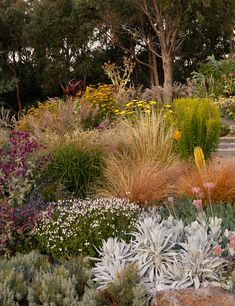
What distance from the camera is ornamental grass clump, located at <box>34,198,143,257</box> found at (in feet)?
15.0

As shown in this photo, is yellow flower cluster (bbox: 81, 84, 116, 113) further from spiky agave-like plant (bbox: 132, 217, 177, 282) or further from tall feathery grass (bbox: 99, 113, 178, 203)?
spiky agave-like plant (bbox: 132, 217, 177, 282)

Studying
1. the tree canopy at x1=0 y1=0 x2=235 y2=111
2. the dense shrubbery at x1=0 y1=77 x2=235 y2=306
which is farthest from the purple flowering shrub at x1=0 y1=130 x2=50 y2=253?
the tree canopy at x1=0 y1=0 x2=235 y2=111

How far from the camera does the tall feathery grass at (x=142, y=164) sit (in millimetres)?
5625

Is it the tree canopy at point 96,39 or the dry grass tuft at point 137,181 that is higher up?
the tree canopy at point 96,39

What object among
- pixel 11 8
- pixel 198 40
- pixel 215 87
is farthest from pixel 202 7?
pixel 11 8

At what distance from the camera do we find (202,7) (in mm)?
21188

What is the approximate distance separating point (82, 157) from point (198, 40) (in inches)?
778

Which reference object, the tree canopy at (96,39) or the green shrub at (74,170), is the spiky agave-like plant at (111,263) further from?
the tree canopy at (96,39)

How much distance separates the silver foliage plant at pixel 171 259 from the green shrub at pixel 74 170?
251 cm

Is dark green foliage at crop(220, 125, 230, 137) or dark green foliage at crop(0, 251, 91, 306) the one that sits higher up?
dark green foliage at crop(0, 251, 91, 306)

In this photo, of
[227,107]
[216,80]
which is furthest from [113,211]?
[216,80]

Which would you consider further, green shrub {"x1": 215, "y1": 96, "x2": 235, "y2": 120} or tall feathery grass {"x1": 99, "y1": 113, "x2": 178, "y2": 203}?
green shrub {"x1": 215, "y1": 96, "x2": 235, "y2": 120}

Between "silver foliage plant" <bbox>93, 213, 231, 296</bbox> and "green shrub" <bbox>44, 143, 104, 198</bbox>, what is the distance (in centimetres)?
251

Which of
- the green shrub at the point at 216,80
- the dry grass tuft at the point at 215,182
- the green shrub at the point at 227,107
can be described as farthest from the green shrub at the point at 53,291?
the green shrub at the point at 216,80
